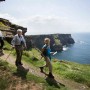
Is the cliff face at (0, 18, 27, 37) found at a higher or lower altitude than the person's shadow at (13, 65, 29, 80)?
higher

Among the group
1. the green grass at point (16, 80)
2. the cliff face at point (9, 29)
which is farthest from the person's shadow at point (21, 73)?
the cliff face at point (9, 29)

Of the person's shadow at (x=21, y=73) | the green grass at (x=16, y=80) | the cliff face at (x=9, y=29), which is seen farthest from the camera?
the cliff face at (x=9, y=29)

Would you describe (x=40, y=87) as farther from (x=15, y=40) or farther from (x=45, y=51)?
(x=15, y=40)

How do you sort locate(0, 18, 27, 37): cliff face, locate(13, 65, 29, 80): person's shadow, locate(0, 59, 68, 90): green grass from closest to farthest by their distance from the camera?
locate(0, 59, 68, 90): green grass < locate(13, 65, 29, 80): person's shadow < locate(0, 18, 27, 37): cliff face

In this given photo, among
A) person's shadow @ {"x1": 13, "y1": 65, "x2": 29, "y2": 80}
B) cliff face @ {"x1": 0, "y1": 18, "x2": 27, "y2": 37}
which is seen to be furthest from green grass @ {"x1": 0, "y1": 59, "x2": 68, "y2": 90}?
cliff face @ {"x1": 0, "y1": 18, "x2": 27, "y2": 37}

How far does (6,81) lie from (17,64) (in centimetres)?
435

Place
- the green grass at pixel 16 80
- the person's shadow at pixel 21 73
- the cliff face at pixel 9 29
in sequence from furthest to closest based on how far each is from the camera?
the cliff face at pixel 9 29 → the person's shadow at pixel 21 73 → the green grass at pixel 16 80

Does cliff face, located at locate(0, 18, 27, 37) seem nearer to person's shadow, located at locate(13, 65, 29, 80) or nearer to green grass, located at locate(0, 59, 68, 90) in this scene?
person's shadow, located at locate(13, 65, 29, 80)

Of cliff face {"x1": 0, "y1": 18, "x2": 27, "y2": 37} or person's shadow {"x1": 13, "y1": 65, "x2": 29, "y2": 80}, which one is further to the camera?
cliff face {"x1": 0, "y1": 18, "x2": 27, "y2": 37}

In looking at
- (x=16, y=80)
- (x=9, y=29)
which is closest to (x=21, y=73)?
(x=16, y=80)

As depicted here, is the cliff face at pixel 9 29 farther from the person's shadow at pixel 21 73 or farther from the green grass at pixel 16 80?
the green grass at pixel 16 80

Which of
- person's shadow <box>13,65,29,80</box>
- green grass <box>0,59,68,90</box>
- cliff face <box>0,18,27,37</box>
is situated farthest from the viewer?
cliff face <box>0,18,27,37</box>

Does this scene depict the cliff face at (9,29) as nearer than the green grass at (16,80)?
No

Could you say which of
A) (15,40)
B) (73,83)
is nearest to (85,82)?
(73,83)
